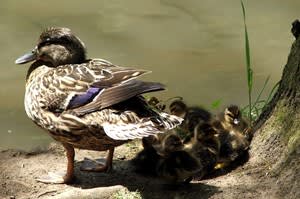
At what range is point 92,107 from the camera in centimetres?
478

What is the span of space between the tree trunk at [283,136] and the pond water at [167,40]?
1.99 meters

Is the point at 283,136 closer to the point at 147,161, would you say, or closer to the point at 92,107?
the point at 147,161

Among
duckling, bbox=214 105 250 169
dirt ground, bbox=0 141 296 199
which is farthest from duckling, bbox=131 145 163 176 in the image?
duckling, bbox=214 105 250 169

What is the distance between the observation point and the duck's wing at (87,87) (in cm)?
473

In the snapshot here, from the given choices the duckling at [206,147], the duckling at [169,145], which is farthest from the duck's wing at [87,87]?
the duckling at [206,147]

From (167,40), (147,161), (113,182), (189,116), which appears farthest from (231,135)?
(167,40)

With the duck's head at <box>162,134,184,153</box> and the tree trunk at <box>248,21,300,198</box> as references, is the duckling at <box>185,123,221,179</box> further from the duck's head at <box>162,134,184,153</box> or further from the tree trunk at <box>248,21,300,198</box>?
the tree trunk at <box>248,21,300,198</box>

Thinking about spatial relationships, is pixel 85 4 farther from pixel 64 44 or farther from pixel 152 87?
pixel 152 87

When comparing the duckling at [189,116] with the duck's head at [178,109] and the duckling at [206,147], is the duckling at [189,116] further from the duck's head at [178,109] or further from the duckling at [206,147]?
the duckling at [206,147]

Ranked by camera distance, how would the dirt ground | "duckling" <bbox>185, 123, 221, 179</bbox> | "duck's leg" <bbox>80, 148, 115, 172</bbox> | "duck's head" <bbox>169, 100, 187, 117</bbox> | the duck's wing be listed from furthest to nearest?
1. "duck's head" <bbox>169, 100, 187, 117</bbox>
2. "duck's leg" <bbox>80, 148, 115, 172</bbox>
3. "duckling" <bbox>185, 123, 221, 179</bbox>
4. the duck's wing
5. the dirt ground

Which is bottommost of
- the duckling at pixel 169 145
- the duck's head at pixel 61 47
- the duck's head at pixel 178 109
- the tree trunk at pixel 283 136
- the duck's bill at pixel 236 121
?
the duck's head at pixel 178 109

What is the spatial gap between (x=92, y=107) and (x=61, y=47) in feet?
2.33

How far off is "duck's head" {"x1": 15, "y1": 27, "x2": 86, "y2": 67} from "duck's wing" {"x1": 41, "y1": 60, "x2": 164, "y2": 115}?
31cm

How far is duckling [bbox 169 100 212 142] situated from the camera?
5.45m
